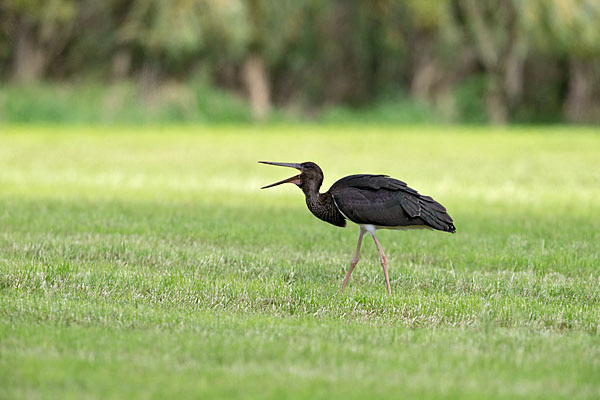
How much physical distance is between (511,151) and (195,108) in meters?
13.1

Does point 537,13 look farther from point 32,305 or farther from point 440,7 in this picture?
point 32,305

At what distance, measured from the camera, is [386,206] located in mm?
7293

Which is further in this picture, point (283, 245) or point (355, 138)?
point (355, 138)

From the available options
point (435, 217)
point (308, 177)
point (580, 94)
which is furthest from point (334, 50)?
point (435, 217)

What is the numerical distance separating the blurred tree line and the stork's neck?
20.7 metres

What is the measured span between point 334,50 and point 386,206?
1029 inches

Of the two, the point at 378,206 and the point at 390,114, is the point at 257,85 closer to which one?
the point at 390,114

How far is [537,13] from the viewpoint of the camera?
2903 cm

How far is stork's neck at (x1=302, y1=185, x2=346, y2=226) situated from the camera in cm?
751

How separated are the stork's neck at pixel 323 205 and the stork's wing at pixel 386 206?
11cm

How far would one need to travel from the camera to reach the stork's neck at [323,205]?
7.51 meters

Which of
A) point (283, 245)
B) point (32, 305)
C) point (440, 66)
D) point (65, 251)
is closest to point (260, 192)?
point (283, 245)

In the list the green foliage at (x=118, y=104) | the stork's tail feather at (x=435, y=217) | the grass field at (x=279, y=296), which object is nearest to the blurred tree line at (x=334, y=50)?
the green foliage at (x=118, y=104)

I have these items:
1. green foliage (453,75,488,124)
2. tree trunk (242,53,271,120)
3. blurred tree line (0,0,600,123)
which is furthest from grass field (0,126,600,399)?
green foliage (453,75,488,124)
